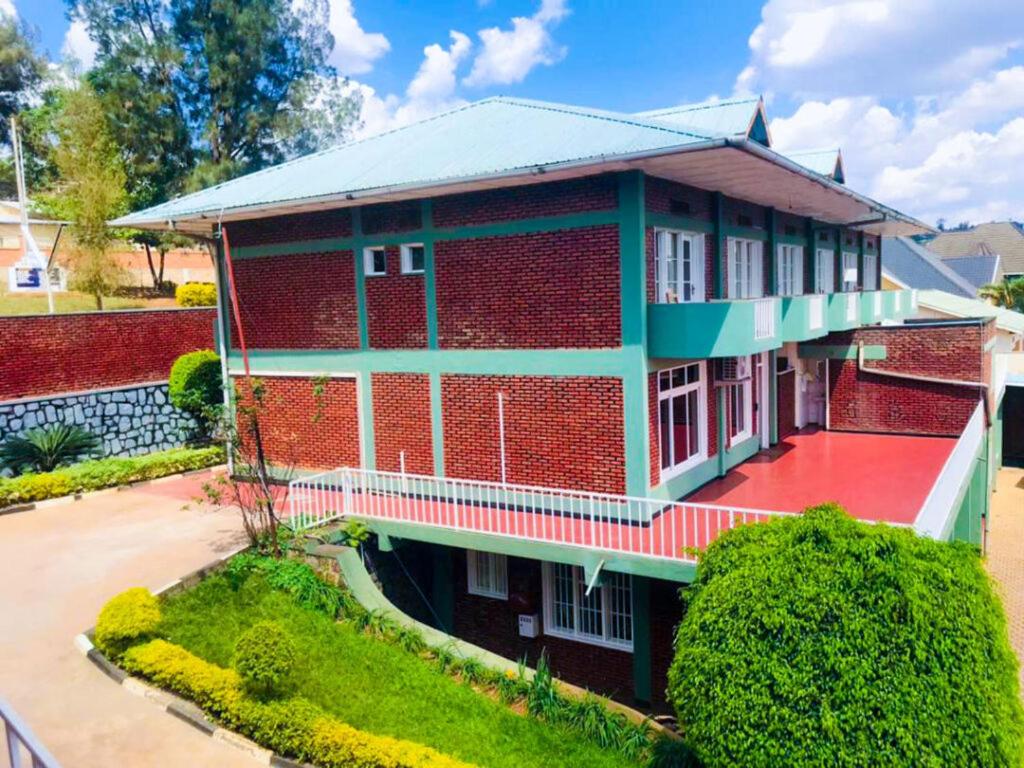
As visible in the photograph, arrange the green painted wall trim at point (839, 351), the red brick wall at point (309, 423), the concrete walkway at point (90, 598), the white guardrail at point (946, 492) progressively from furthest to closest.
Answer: the green painted wall trim at point (839, 351) → the red brick wall at point (309, 423) → the white guardrail at point (946, 492) → the concrete walkway at point (90, 598)

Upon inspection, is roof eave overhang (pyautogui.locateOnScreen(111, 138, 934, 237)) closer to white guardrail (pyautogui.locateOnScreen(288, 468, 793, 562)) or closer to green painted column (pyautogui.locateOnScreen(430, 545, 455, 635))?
white guardrail (pyautogui.locateOnScreen(288, 468, 793, 562))

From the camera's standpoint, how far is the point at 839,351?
20.7 metres

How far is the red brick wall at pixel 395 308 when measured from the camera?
48.2 ft

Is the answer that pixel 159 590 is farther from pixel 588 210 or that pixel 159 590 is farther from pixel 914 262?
pixel 914 262

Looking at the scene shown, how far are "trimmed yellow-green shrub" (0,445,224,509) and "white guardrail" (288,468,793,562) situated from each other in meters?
4.32

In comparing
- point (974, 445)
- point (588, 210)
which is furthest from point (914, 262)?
point (588, 210)

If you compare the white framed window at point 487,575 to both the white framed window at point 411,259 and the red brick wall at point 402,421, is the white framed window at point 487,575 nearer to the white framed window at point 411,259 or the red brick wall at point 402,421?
the red brick wall at point 402,421

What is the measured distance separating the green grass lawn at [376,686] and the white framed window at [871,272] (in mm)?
22041

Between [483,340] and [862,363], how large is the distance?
11189 millimetres

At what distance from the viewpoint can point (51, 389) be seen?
64.0 feet

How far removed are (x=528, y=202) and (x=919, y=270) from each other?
39.6 metres

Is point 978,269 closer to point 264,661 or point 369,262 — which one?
point 369,262

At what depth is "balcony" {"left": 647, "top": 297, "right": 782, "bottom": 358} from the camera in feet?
40.9

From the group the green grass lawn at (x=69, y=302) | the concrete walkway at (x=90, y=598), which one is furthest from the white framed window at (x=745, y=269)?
the green grass lawn at (x=69, y=302)
